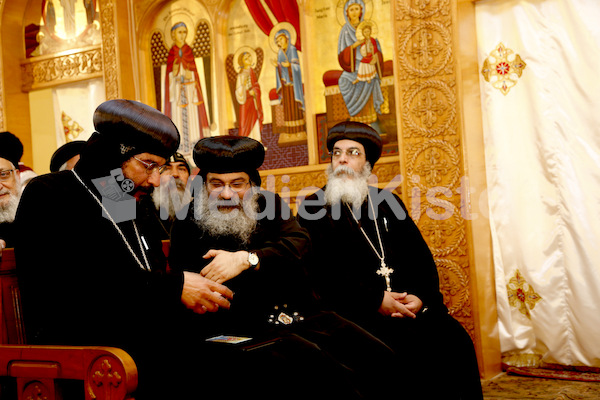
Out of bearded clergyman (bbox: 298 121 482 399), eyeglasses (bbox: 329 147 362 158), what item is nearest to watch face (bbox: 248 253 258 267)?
bearded clergyman (bbox: 298 121 482 399)

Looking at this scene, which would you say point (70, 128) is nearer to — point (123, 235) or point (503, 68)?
point (123, 235)

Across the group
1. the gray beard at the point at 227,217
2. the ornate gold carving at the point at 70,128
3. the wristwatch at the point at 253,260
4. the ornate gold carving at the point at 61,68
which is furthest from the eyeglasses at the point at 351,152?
the ornate gold carving at the point at 70,128

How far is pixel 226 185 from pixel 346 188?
1.12m

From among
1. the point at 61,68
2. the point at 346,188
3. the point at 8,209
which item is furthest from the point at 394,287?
the point at 61,68

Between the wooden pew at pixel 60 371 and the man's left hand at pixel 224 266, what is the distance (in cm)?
68

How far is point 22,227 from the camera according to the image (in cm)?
234

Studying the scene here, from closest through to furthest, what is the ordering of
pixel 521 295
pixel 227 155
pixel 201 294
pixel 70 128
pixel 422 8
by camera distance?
pixel 201 294 → pixel 227 155 → pixel 422 8 → pixel 521 295 → pixel 70 128

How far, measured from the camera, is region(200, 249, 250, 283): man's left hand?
2662 mm

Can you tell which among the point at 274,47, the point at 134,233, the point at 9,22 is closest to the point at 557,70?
the point at 274,47

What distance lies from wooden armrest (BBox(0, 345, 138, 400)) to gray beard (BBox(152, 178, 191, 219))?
109 inches

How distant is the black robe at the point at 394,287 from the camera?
3.28 meters

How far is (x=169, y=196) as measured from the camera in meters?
5.10

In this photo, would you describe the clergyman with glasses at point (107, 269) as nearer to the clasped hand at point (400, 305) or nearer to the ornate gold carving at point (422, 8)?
the clasped hand at point (400, 305)

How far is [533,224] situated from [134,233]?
3318 mm
